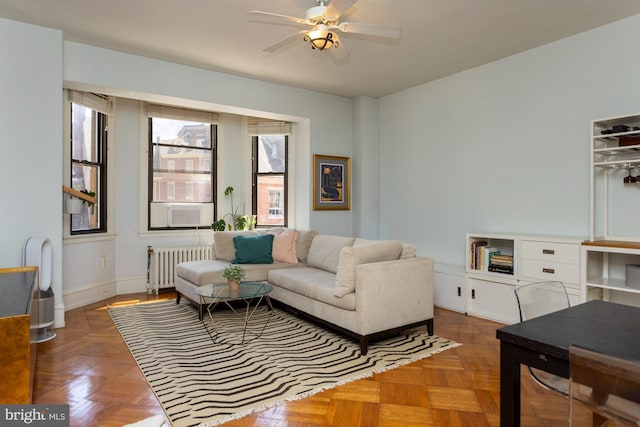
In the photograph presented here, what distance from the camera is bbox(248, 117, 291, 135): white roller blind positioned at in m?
5.80

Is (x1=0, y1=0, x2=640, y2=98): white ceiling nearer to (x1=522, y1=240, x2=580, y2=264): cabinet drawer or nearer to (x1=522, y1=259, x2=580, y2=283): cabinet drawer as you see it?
(x1=522, y1=240, x2=580, y2=264): cabinet drawer

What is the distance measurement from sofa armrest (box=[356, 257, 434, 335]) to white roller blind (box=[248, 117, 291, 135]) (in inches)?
129

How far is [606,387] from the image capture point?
0.95 m

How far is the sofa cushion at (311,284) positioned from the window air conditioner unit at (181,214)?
1825 millimetres

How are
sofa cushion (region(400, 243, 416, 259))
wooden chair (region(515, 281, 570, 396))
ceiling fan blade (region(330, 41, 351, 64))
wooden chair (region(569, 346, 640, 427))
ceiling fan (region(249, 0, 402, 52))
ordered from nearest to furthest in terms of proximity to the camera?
wooden chair (region(569, 346, 640, 427))
wooden chair (region(515, 281, 570, 396))
ceiling fan (region(249, 0, 402, 52))
sofa cushion (region(400, 243, 416, 259))
ceiling fan blade (region(330, 41, 351, 64))

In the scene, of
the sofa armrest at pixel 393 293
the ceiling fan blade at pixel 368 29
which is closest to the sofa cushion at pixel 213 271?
the sofa armrest at pixel 393 293

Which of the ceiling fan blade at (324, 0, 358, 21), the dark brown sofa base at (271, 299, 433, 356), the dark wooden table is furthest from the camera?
the dark brown sofa base at (271, 299, 433, 356)

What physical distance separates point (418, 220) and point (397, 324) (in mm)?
2272

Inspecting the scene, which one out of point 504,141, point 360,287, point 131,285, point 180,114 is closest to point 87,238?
point 131,285

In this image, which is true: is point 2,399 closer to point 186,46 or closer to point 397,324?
point 397,324

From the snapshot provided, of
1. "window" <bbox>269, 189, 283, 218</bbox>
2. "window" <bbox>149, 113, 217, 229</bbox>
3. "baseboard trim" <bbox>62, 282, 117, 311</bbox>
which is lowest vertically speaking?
"baseboard trim" <bbox>62, 282, 117, 311</bbox>

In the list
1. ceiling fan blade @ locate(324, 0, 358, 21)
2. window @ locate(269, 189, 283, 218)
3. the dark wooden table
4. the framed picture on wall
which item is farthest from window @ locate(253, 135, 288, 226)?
the dark wooden table

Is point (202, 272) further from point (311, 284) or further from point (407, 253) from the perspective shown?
point (407, 253)

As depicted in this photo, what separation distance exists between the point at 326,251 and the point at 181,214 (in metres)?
2.33
